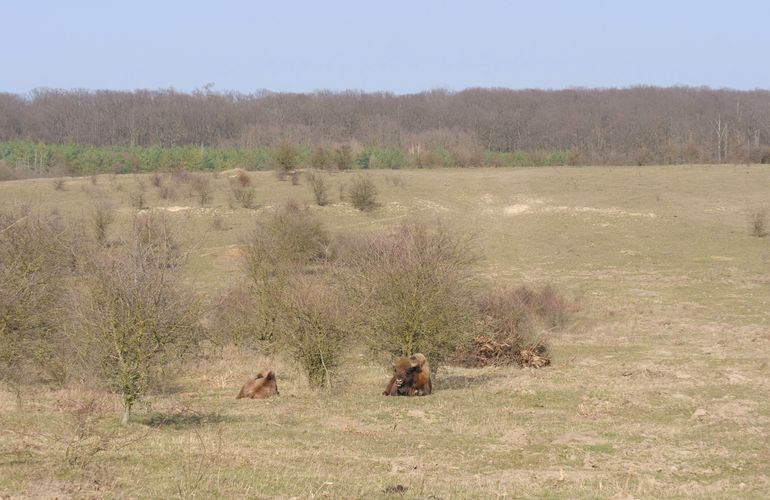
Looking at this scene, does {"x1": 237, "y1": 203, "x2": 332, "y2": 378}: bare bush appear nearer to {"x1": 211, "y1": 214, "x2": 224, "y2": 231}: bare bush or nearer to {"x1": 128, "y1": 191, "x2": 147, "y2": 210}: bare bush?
{"x1": 211, "y1": 214, "x2": 224, "y2": 231}: bare bush

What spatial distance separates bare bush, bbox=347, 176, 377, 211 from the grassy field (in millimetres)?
13452

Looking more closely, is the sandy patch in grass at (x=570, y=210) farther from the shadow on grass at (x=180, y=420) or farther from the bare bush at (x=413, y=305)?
the shadow on grass at (x=180, y=420)

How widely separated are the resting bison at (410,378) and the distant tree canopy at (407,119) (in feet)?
394

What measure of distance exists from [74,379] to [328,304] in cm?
682

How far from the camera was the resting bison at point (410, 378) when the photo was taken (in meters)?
20.4

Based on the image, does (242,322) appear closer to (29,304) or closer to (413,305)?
(413,305)

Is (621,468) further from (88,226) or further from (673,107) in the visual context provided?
(673,107)

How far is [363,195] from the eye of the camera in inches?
2648

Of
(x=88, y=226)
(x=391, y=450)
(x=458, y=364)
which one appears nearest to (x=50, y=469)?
(x=391, y=450)

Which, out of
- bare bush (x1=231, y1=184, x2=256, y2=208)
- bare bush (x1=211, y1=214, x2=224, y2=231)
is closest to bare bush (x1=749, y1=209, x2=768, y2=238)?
bare bush (x1=211, y1=214, x2=224, y2=231)

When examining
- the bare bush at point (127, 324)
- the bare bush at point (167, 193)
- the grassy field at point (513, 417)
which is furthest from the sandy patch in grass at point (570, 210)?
the bare bush at point (127, 324)

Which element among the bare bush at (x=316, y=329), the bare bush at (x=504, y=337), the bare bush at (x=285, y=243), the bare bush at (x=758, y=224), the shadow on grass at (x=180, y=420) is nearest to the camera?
the shadow on grass at (x=180, y=420)

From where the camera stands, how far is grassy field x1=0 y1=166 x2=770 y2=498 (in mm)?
10766

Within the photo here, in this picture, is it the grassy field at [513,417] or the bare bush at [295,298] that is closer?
the grassy field at [513,417]
